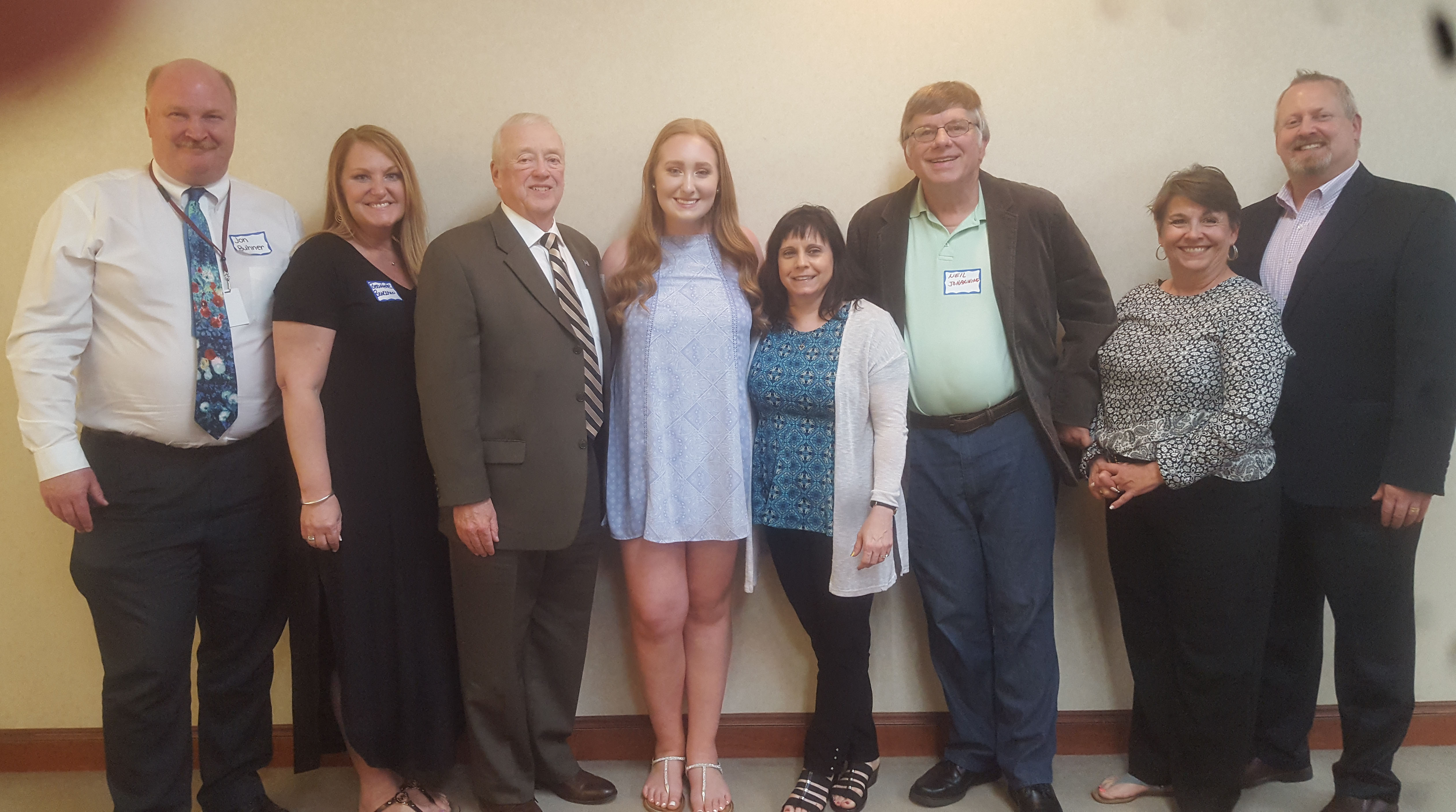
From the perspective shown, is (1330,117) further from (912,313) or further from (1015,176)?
(912,313)

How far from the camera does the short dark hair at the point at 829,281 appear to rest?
6.86 feet

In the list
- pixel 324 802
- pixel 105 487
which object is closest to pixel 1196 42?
pixel 105 487

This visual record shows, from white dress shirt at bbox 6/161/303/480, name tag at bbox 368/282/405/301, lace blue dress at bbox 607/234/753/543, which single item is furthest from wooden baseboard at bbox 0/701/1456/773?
name tag at bbox 368/282/405/301

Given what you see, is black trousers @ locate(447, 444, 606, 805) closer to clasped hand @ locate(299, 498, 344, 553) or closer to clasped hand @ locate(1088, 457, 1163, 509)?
clasped hand @ locate(299, 498, 344, 553)

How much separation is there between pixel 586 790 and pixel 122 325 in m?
1.79

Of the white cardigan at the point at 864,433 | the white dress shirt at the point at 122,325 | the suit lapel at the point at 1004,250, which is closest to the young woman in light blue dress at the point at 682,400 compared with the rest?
the white cardigan at the point at 864,433

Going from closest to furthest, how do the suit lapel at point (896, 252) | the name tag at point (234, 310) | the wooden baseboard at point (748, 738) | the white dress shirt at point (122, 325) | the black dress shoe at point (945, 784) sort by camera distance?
the white dress shirt at point (122, 325), the name tag at point (234, 310), the suit lapel at point (896, 252), the black dress shoe at point (945, 784), the wooden baseboard at point (748, 738)

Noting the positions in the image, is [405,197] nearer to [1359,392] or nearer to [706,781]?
[706,781]

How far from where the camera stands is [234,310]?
201 centimetres

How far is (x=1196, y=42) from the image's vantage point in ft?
7.97

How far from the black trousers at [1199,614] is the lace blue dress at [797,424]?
87cm

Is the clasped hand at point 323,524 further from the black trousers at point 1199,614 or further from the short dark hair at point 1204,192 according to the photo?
the short dark hair at point 1204,192

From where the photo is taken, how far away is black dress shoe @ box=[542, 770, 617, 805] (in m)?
2.34

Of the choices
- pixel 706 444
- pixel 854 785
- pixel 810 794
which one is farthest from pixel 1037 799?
pixel 706 444
